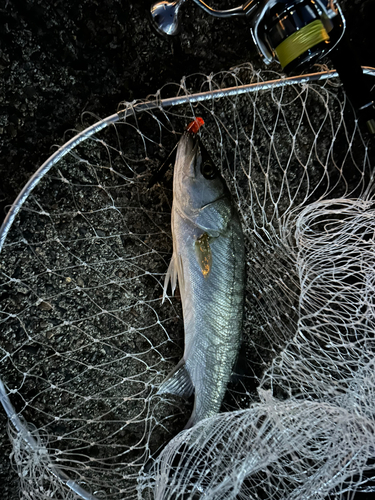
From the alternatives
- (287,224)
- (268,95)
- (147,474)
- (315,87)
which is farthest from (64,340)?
(315,87)

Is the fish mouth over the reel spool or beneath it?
beneath

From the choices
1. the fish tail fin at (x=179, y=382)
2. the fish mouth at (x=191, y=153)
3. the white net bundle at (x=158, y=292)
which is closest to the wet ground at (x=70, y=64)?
the white net bundle at (x=158, y=292)

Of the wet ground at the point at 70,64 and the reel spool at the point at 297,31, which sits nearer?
the reel spool at the point at 297,31

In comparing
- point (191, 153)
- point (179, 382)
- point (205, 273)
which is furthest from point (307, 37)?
point (179, 382)

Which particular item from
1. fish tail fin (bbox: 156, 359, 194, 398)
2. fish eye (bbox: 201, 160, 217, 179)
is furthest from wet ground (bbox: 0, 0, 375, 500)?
fish tail fin (bbox: 156, 359, 194, 398)

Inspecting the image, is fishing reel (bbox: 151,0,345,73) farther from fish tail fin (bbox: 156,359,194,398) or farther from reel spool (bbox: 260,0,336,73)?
fish tail fin (bbox: 156,359,194,398)

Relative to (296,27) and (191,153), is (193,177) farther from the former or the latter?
(296,27)

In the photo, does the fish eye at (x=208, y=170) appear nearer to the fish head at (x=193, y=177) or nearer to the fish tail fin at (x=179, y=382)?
the fish head at (x=193, y=177)
